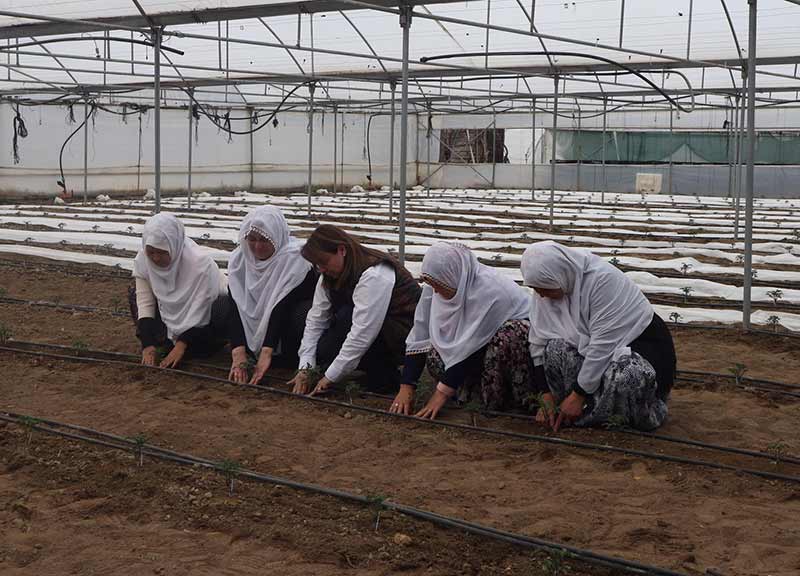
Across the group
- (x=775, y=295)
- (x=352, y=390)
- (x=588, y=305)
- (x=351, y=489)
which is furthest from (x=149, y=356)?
(x=775, y=295)

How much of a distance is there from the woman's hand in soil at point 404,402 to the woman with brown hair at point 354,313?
0.35 metres

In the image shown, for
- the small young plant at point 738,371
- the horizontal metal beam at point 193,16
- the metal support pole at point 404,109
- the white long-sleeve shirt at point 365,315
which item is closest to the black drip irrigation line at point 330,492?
the white long-sleeve shirt at point 365,315

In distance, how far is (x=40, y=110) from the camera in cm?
2080

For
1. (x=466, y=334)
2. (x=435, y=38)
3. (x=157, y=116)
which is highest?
(x=435, y=38)

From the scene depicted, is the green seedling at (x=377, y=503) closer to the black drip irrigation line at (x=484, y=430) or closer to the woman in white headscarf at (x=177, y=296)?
the black drip irrigation line at (x=484, y=430)

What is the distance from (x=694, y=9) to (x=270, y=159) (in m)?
14.9

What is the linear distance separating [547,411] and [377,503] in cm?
136

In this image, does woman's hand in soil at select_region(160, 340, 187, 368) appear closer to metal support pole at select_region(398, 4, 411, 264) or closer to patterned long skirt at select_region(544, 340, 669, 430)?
metal support pole at select_region(398, 4, 411, 264)

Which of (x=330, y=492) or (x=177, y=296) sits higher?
(x=177, y=296)

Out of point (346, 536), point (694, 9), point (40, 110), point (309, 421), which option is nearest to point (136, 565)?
point (346, 536)

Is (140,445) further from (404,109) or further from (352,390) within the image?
(404,109)

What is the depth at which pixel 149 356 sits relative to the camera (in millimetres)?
5977

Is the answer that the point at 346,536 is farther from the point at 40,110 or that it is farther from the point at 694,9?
the point at 40,110

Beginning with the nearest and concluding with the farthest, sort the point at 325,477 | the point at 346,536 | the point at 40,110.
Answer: the point at 346,536
the point at 325,477
the point at 40,110
